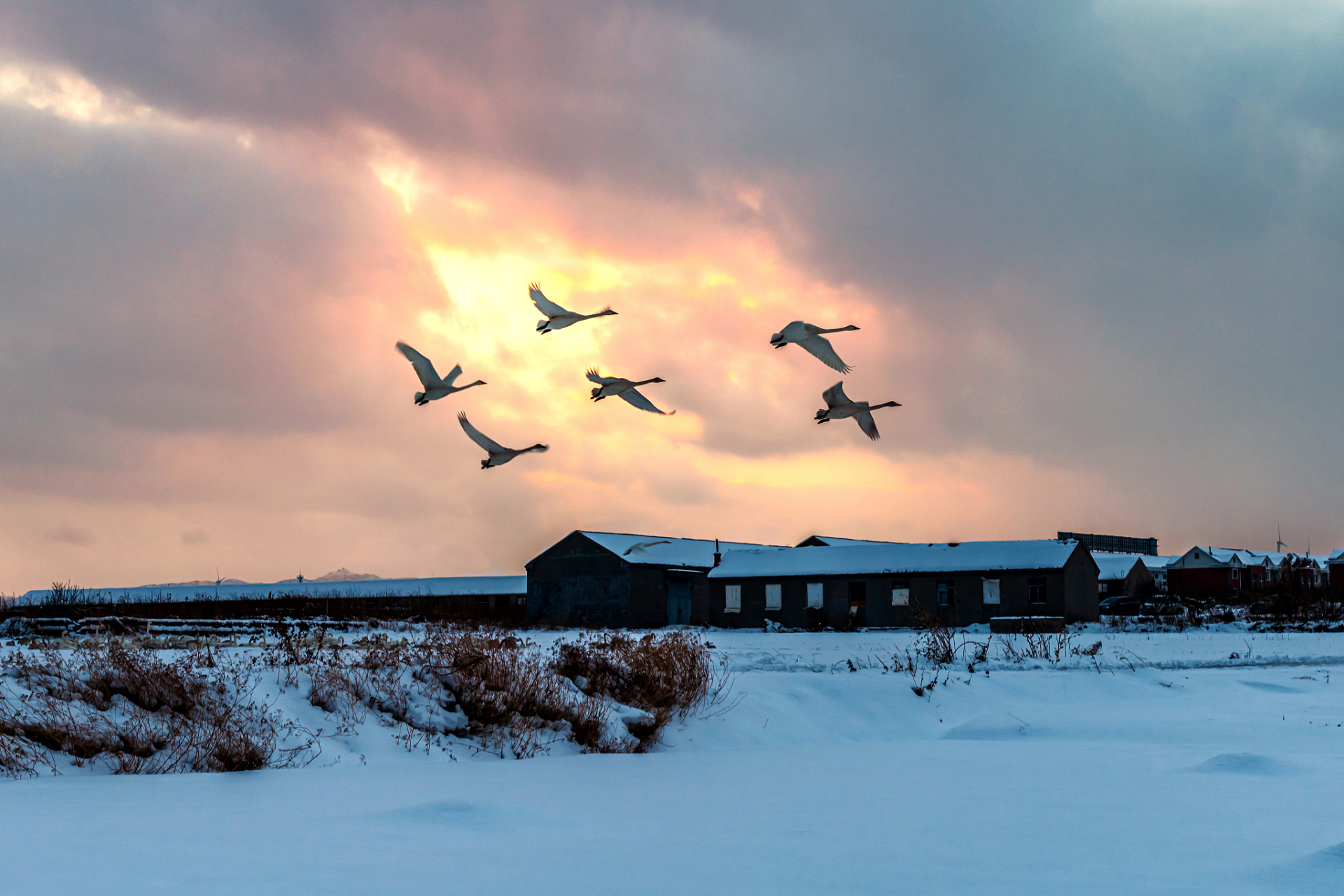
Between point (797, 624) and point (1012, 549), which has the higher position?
point (1012, 549)

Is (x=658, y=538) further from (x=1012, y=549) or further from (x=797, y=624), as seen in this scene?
(x=1012, y=549)

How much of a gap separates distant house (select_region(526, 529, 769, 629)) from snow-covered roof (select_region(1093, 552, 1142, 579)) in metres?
32.0

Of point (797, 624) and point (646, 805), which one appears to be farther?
point (797, 624)

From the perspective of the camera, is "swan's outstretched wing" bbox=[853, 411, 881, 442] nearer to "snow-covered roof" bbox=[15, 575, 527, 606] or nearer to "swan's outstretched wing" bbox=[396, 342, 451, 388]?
"swan's outstretched wing" bbox=[396, 342, 451, 388]

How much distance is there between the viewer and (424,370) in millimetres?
11711

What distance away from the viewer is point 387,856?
772 cm

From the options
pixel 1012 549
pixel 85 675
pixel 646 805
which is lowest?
pixel 646 805

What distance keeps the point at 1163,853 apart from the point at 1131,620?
40938 millimetres

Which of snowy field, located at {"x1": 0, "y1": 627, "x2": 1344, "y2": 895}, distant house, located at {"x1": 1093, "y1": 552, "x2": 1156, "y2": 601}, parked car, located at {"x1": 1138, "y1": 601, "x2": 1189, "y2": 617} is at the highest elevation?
distant house, located at {"x1": 1093, "y1": 552, "x2": 1156, "y2": 601}

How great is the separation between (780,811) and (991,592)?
128 ft

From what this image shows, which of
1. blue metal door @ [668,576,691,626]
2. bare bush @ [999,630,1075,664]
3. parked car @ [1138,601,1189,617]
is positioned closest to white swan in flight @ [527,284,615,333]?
bare bush @ [999,630,1075,664]

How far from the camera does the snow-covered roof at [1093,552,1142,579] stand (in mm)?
76562

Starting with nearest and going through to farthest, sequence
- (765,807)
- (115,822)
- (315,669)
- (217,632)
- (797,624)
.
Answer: (115,822)
(765,807)
(315,669)
(217,632)
(797,624)

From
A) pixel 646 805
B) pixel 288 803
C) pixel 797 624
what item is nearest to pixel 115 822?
pixel 288 803
